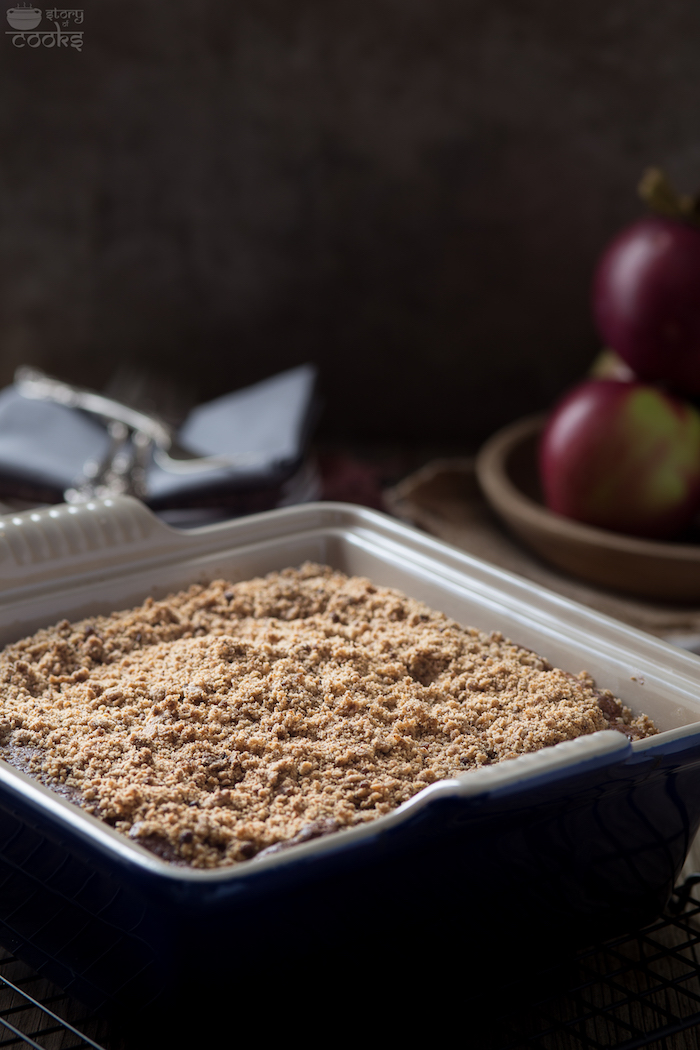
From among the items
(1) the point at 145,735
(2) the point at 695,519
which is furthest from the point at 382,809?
(2) the point at 695,519

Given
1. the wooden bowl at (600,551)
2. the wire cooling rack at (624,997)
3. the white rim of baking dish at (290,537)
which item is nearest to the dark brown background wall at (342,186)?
the wooden bowl at (600,551)

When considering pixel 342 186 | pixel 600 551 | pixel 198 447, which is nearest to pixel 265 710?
pixel 600 551

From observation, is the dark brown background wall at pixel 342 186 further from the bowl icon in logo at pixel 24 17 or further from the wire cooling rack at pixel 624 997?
the wire cooling rack at pixel 624 997

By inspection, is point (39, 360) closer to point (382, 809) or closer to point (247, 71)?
point (247, 71)

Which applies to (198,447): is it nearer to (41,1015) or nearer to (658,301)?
(658,301)

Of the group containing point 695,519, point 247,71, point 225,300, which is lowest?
point 695,519

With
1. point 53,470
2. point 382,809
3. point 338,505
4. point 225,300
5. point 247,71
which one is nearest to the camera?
point 382,809
